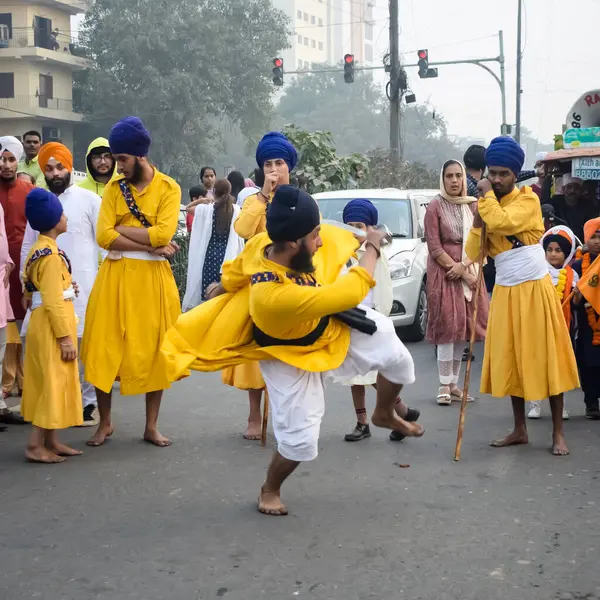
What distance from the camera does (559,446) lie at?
7.15 meters

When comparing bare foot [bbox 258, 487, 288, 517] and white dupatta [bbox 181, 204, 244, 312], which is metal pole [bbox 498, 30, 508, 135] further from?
bare foot [bbox 258, 487, 288, 517]

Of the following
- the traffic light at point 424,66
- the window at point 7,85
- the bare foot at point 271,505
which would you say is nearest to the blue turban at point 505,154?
the bare foot at point 271,505

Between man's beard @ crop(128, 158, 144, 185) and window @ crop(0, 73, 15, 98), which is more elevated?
window @ crop(0, 73, 15, 98)

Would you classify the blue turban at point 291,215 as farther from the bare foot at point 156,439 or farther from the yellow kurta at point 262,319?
the bare foot at point 156,439

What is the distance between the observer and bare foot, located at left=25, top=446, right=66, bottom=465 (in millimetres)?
7090

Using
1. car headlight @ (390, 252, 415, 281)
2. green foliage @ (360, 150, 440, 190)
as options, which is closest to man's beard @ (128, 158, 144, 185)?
car headlight @ (390, 252, 415, 281)

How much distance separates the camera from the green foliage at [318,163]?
20.6m

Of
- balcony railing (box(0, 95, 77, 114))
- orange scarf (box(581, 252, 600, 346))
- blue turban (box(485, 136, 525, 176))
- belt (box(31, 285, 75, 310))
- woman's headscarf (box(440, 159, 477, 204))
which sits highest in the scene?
balcony railing (box(0, 95, 77, 114))

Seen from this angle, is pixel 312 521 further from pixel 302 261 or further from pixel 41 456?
pixel 41 456

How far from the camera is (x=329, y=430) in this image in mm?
8070

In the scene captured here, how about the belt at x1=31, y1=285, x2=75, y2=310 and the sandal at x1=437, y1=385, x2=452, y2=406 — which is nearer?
the belt at x1=31, y1=285, x2=75, y2=310

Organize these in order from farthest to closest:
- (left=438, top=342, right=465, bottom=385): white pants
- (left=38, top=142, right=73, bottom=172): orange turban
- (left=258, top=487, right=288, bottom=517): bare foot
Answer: (left=438, top=342, right=465, bottom=385): white pants, (left=38, top=142, right=73, bottom=172): orange turban, (left=258, top=487, right=288, bottom=517): bare foot

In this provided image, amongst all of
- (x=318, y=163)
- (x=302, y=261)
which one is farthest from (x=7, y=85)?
(x=302, y=261)

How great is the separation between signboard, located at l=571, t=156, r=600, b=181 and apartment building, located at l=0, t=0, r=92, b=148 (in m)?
49.7
